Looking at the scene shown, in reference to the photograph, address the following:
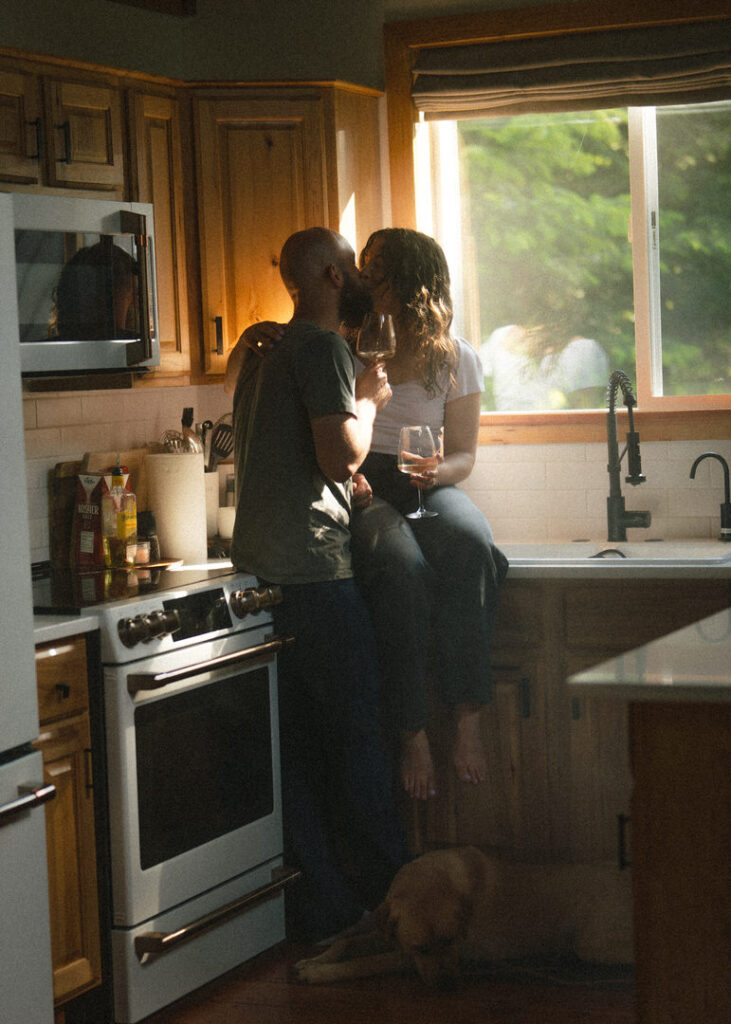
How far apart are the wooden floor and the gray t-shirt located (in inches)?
37.5

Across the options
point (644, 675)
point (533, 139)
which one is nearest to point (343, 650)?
point (644, 675)

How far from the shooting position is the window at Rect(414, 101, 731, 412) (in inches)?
148

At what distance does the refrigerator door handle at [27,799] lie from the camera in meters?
2.44

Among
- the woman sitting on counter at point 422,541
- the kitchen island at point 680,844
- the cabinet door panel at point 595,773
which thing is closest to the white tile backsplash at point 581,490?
the woman sitting on counter at point 422,541

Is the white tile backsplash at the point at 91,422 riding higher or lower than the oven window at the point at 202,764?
higher

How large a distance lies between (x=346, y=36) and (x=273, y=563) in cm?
162

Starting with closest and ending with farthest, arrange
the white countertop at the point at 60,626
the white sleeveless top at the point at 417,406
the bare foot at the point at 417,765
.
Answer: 1. the white countertop at the point at 60,626
2. the bare foot at the point at 417,765
3. the white sleeveless top at the point at 417,406

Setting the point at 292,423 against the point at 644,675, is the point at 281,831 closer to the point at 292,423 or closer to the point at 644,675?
the point at 292,423

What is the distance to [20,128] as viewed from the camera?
304 cm

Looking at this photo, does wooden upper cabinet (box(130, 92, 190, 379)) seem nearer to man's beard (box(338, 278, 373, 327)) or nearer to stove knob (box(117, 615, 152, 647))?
man's beard (box(338, 278, 373, 327))

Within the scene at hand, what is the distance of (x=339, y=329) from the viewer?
339 cm

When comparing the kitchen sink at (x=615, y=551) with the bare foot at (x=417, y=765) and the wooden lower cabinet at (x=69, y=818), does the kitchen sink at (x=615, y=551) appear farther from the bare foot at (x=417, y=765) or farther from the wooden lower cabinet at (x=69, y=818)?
the wooden lower cabinet at (x=69, y=818)

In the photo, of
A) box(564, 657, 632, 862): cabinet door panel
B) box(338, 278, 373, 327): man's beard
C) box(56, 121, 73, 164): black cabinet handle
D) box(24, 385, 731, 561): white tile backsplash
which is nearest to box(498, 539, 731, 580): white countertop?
box(24, 385, 731, 561): white tile backsplash

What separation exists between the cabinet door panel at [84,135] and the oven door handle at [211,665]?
1.21 metres
